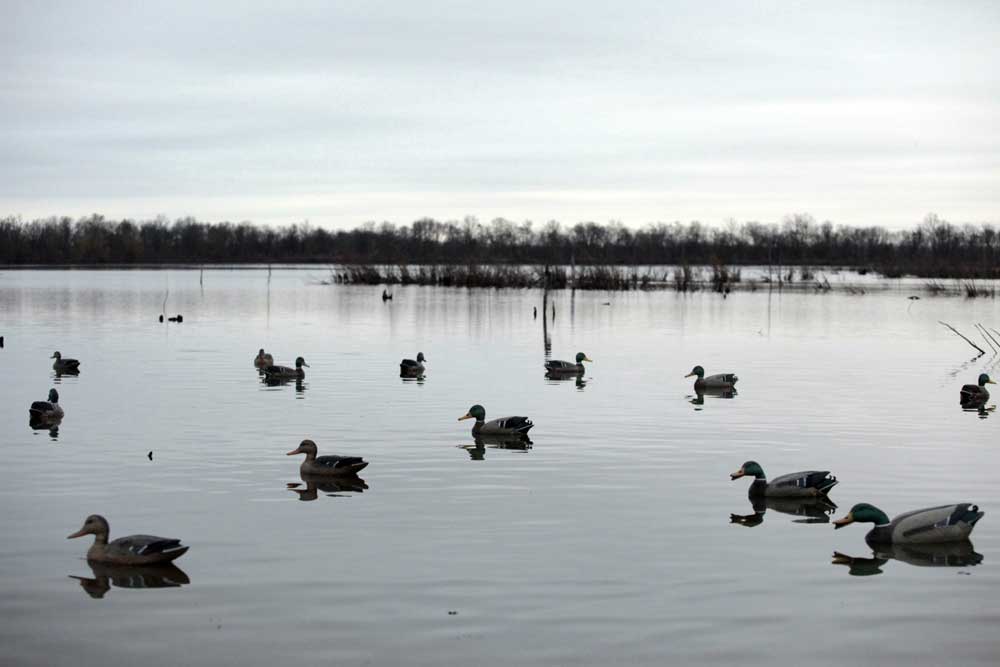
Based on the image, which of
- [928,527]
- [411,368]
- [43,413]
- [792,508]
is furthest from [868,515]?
[411,368]

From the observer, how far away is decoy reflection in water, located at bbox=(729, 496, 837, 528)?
40.1 feet

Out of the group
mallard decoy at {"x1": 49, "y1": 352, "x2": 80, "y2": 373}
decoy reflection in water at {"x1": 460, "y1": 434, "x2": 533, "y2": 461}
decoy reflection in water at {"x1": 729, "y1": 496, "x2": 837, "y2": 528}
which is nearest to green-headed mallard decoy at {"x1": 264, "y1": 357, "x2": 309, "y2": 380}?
mallard decoy at {"x1": 49, "y1": 352, "x2": 80, "y2": 373}

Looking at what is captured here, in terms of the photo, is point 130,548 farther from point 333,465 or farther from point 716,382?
point 716,382

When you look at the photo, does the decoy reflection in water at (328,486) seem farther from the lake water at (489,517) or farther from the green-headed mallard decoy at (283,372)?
the green-headed mallard decoy at (283,372)

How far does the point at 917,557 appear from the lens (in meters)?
11.0

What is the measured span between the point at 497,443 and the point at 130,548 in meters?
7.64

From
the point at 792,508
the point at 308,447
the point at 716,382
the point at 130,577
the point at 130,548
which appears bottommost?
the point at 130,577

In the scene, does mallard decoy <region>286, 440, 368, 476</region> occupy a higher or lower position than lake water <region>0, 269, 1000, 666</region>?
higher

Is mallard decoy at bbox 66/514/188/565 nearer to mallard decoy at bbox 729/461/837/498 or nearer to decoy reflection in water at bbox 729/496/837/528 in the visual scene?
decoy reflection in water at bbox 729/496/837/528

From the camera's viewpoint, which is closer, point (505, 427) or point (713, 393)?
point (505, 427)

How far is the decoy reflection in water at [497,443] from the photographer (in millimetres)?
16422

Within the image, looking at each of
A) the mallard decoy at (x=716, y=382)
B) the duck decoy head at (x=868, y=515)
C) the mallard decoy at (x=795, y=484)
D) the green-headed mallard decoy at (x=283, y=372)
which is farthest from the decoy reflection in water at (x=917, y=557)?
the green-headed mallard decoy at (x=283, y=372)

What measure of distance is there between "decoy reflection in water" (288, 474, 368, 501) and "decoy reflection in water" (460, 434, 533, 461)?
254 centimetres

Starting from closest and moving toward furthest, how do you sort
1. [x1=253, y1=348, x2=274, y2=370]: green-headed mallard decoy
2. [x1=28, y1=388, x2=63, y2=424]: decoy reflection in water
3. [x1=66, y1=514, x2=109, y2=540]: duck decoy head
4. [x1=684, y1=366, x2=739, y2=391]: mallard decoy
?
[x1=66, y1=514, x2=109, y2=540]: duck decoy head < [x1=28, y1=388, x2=63, y2=424]: decoy reflection in water < [x1=684, y1=366, x2=739, y2=391]: mallard decoy < [x1=253, y1=348, x2=274, y2=370]: green-headed mallard decoy
